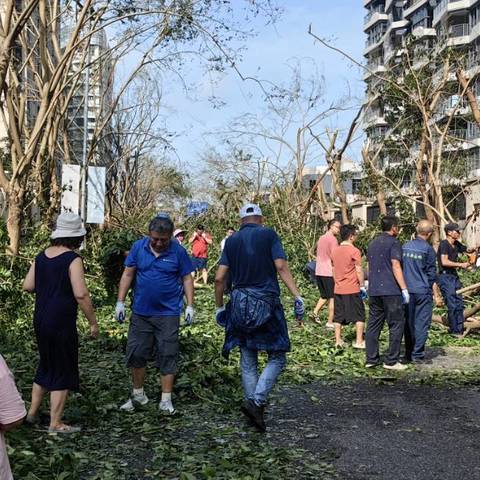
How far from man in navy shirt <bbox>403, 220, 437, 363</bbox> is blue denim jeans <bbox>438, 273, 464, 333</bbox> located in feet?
7.68

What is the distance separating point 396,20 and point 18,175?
72376 mm

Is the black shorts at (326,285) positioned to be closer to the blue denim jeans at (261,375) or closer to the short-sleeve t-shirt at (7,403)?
the blue denim jeans at (261,375)

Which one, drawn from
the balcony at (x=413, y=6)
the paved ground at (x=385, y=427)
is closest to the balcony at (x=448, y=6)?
the balcony at (x=413, y=6)

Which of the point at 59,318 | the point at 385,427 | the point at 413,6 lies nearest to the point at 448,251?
the point at 385,427

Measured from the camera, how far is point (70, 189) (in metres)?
15.7

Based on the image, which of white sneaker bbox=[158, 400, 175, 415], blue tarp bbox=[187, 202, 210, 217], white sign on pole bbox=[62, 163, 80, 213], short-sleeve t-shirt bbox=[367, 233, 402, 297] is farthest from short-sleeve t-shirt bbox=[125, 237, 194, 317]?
blue tarp bbox=[187, 202, 210, 217]

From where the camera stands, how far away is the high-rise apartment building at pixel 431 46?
984 inches

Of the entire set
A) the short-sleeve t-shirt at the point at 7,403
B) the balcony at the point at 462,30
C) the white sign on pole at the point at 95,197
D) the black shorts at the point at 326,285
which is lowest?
the black shorts at the point at 326,285

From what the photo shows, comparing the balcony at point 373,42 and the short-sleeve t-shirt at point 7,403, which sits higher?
the balcony at point 373,42

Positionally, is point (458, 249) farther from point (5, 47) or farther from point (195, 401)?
point (5, 47)

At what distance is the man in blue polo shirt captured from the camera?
6.72m

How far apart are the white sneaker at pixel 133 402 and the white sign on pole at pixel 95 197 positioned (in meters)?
12.0

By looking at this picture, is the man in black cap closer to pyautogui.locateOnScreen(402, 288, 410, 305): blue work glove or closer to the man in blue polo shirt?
pyautogui.locateOnScreen(402, 288, 410, 305): blue work glove

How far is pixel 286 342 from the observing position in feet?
20.9
